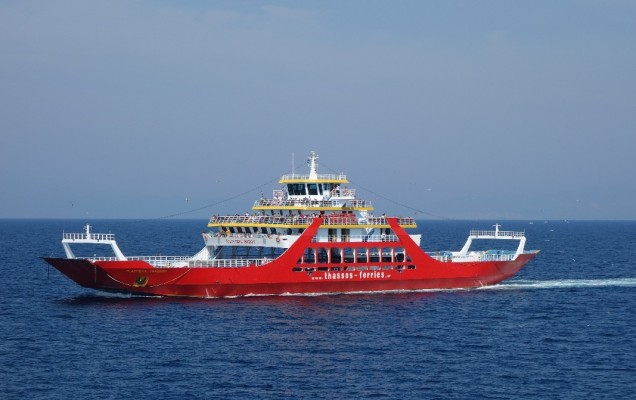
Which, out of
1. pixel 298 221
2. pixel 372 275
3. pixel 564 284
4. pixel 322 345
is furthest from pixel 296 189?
pixel 564 284

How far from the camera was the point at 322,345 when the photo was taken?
46.2 metres

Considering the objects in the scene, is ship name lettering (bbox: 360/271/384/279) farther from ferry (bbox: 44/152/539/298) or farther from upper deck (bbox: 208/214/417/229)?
upper deck (bbox: 208/214/417/229)

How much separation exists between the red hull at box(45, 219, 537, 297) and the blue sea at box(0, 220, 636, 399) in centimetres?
102

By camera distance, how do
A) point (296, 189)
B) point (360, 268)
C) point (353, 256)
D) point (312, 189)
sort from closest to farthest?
1. point (360, 268)
2. point (353, 256)
3. point (312, 189)
4. point (296, 189)

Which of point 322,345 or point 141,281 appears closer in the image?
point 322,345

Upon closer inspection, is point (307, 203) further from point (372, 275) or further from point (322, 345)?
point (322, 345)

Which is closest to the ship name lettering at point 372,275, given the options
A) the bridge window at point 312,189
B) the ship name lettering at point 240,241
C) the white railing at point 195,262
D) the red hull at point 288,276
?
the red hull at point 288,276

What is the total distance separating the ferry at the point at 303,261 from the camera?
190 feet

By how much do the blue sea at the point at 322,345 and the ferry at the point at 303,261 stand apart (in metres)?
1.26

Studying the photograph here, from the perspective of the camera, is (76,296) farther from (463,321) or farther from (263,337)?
(463,321)

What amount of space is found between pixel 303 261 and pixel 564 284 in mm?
24062

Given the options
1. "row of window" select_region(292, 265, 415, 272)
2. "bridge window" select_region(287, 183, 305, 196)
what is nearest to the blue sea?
"row of window" select_region(292, 265, 415, 272)

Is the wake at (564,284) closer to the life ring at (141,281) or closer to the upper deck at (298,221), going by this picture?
the upper deck at (298,221)

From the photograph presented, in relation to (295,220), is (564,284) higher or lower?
lower
